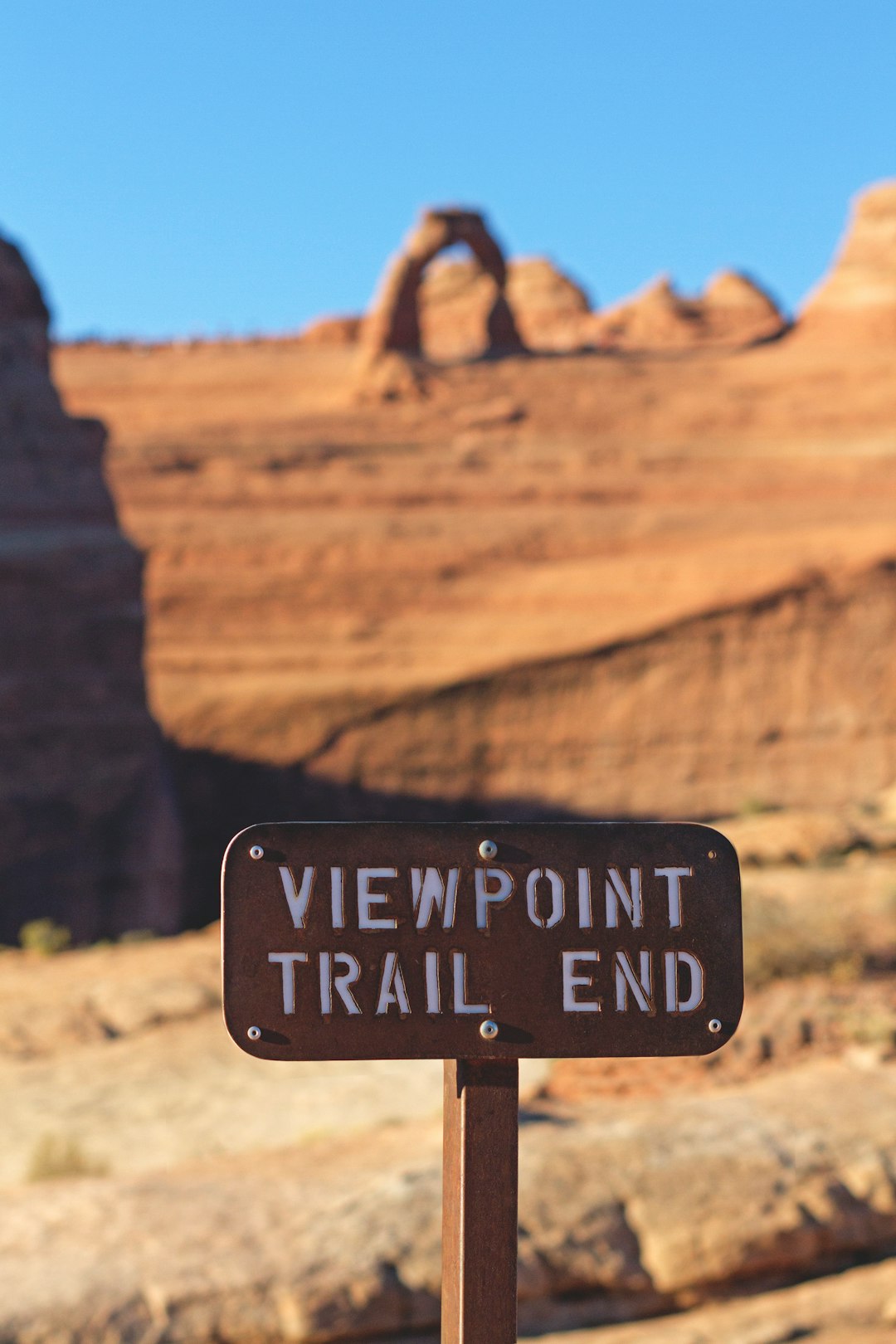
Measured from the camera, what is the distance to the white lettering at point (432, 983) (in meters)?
2.31

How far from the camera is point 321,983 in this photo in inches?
90.4

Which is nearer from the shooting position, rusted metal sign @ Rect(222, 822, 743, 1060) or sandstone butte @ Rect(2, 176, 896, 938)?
rusted metal sign @ Rect(222, 822, 743, 1060)

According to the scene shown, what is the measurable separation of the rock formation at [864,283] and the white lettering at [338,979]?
26881 millimetres

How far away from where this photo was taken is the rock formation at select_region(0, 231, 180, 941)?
1739cm

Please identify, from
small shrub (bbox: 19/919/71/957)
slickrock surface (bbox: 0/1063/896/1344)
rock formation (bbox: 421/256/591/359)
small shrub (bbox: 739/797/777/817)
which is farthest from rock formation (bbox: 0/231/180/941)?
rock formation (bbox: 421/256/591/359)

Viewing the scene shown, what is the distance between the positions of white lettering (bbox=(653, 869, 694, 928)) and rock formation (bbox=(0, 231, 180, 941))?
50.8 ft

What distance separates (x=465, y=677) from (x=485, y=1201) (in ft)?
67.5

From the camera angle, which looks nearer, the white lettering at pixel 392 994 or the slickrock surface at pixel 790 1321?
the white lettering at pixel 392 994

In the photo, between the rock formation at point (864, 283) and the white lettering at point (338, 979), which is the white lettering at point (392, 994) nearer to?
the white lettering at point (338, 979)

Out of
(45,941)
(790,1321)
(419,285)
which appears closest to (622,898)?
(790,1321)

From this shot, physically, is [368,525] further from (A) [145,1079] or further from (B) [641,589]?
(A) [145,1079]

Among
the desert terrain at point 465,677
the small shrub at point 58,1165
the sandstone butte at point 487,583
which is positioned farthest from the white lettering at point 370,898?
the sandstone butte at point 487,583

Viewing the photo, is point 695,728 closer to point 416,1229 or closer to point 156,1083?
point 156,1083

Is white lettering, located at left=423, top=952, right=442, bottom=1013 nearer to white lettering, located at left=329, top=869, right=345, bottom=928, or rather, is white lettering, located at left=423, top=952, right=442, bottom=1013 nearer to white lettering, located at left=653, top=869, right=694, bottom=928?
white lettering, located at left=329, top=869, right=345, bottom=928
